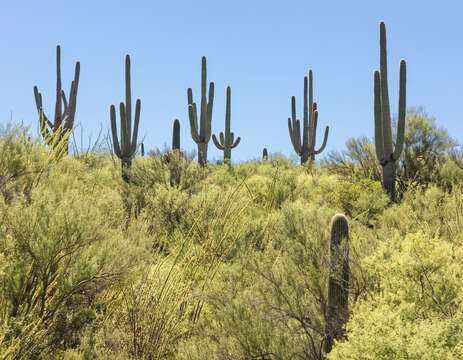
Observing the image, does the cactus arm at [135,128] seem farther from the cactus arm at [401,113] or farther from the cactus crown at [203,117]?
the cactus arm at [401,113]

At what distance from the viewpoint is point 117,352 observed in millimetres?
5141

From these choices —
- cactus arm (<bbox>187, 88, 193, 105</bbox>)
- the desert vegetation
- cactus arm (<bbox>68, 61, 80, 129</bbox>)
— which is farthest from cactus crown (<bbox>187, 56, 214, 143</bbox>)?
the desert vegetation

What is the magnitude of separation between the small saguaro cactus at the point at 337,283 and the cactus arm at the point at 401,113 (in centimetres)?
821

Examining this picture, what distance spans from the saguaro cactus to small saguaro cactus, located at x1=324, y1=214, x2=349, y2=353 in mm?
8037

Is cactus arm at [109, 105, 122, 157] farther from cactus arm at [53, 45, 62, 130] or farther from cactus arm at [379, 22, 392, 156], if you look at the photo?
cactus arm at [379, 22, 392, 156]

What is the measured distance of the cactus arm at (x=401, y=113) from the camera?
12773 millimetres

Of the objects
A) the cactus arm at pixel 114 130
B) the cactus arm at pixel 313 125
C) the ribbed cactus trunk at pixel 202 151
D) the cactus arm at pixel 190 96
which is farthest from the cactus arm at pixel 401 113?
the cactus arm at pixel 190 96

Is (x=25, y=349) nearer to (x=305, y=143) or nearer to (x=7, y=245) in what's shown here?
(x=7, y=245)

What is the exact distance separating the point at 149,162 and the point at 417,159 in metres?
8.44

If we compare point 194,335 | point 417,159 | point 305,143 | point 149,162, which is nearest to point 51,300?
point 194,335

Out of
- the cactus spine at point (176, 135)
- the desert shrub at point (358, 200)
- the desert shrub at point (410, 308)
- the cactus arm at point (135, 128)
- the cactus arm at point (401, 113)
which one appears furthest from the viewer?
the cactus arm at point (135, 128)

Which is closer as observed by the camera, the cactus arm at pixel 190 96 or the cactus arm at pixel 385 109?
the cactus arm at pixel 385 109

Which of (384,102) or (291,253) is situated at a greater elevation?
(384,102)

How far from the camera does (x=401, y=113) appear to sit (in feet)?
42.3
